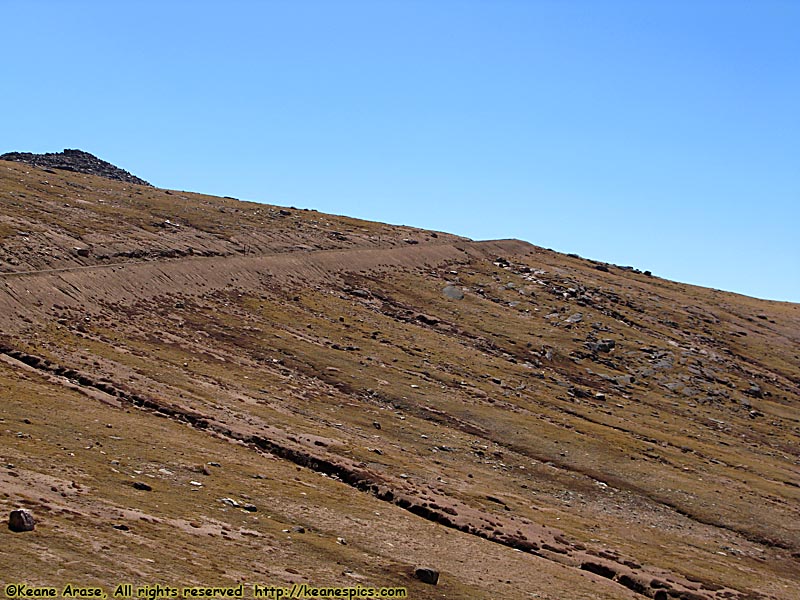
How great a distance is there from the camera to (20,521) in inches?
1261

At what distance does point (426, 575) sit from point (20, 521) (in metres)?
19.5

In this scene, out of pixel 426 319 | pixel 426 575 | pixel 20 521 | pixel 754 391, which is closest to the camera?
pixel 20 521

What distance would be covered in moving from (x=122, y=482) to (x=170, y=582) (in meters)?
14.0

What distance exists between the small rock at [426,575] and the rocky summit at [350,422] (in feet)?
0.35

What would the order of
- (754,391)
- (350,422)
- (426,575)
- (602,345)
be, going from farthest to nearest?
(754,391), (602,345), (350,422), (426,575)

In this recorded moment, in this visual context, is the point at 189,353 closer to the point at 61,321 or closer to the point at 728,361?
the point at 61,321

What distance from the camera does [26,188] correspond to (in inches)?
5404

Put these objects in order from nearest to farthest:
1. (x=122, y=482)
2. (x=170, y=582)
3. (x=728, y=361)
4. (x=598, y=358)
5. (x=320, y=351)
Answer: (x=170, y=582), (x=122, y=482), (x=320, y=351), (x=598, y=358), (x=728, y=361)

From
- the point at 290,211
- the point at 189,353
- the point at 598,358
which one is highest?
the point at 290,211

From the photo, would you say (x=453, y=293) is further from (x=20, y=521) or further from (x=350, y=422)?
(x=20, y=521)

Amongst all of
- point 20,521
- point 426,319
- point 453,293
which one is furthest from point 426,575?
point 453,293

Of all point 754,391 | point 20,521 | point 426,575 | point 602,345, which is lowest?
point 426,575

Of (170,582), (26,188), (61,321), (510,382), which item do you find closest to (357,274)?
(510,382)

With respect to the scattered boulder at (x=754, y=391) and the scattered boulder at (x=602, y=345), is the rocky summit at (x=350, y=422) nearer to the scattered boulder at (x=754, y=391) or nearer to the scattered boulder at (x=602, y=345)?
the scattered boulder at (x=754, y=391)
